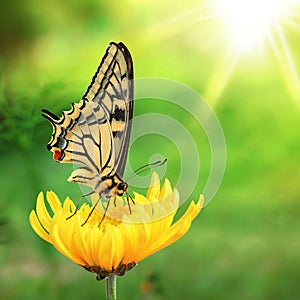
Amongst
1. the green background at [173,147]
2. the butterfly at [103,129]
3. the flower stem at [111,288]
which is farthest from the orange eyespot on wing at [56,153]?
the green background at [173,147]

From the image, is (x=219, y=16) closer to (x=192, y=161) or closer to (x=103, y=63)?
(x=192, y=161)

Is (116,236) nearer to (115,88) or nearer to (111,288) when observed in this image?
(111,288)

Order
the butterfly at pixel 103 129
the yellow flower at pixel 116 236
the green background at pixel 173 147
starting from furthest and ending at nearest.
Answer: the green background at pixel 173 147
the butterfly at pixel 103 129
the yellow flower at pixel 116 236

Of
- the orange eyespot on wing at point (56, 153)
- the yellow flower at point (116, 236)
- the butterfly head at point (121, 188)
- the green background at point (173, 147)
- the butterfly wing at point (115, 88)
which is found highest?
the green background at point (173, 147)

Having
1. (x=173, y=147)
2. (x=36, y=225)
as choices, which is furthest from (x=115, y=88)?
(x=173, y=147)

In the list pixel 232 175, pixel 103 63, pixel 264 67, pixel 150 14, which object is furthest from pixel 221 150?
pixel 103 63

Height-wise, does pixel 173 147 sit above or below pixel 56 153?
above

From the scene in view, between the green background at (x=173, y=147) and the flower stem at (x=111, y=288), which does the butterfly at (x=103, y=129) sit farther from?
the green background at (x=173, y=147)
